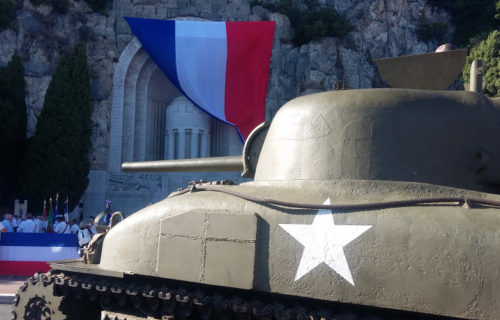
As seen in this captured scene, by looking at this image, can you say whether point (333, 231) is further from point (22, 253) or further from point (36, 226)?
point (36, 226)

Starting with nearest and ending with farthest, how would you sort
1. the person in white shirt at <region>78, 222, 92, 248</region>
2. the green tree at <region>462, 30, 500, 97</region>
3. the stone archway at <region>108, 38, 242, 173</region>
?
the person in white shirt at <region>78, 222, 92, 248</region> → the green tree at <region>462, 30, 500, 97</region> → the stone archway at <region>108, 38, 242, 173</region>

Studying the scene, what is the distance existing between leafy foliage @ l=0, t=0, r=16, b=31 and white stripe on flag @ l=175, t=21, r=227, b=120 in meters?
8.60

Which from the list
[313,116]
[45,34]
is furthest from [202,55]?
[313,116]

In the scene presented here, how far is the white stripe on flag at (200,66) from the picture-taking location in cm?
2666

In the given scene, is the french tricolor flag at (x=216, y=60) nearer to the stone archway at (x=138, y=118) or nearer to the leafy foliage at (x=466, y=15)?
the stone archway at (x=138, y=118)

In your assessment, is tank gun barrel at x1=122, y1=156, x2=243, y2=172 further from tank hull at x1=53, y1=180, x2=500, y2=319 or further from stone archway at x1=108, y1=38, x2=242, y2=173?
stone archway at x1=108, y1=38, x2=242, y2=173

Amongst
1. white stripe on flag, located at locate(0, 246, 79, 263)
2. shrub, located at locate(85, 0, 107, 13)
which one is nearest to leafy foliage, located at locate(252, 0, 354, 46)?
shrub, located at locate(85, 0, 107, 13)

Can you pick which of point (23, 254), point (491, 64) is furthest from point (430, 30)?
point (23, 254)

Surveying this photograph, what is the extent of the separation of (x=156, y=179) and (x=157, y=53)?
254 inches

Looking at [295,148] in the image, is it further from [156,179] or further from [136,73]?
[136,73]

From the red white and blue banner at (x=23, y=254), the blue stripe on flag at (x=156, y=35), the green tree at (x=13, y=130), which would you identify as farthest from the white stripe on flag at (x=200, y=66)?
the red white and blue banner at (x=23, y=254)

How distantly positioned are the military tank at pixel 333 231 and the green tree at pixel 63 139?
67.5 ft

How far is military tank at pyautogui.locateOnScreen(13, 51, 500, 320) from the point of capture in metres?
3.94

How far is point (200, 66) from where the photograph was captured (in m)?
26.6
